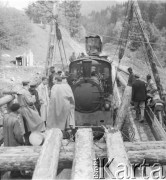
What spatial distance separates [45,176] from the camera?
3199 mm

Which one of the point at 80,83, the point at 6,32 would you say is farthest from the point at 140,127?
the point at 6,32

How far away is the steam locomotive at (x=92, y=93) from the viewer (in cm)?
824

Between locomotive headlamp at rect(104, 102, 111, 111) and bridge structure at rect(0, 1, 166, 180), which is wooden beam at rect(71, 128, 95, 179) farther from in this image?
locomotive headlamp at rect(104, 102, 111, 111)

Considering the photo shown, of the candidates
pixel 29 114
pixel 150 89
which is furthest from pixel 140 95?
pixel 29 114

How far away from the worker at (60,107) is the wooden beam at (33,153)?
264cm

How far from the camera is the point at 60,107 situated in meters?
7.04

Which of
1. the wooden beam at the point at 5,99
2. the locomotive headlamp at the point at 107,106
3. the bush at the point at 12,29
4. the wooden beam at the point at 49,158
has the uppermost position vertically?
the bush at the point at 12,29

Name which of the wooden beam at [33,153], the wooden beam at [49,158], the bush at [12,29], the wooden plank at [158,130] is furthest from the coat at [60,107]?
the bush at [12,29]

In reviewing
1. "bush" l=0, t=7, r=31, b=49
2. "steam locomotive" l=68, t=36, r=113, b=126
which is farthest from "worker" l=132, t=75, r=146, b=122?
"bush" l=0, t=7, r=31, b=49

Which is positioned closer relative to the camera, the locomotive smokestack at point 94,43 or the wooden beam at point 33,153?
the wooden beam at point 33,153

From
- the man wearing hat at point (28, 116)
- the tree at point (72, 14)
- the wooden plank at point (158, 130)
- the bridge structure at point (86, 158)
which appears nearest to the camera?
the bridge structure at point (86, 158)

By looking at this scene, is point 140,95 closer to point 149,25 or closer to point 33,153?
point 33,153

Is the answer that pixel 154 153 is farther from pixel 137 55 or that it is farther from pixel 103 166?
pixel 137 55

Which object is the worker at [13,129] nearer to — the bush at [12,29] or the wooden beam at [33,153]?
the wooden beam at [33,153]
